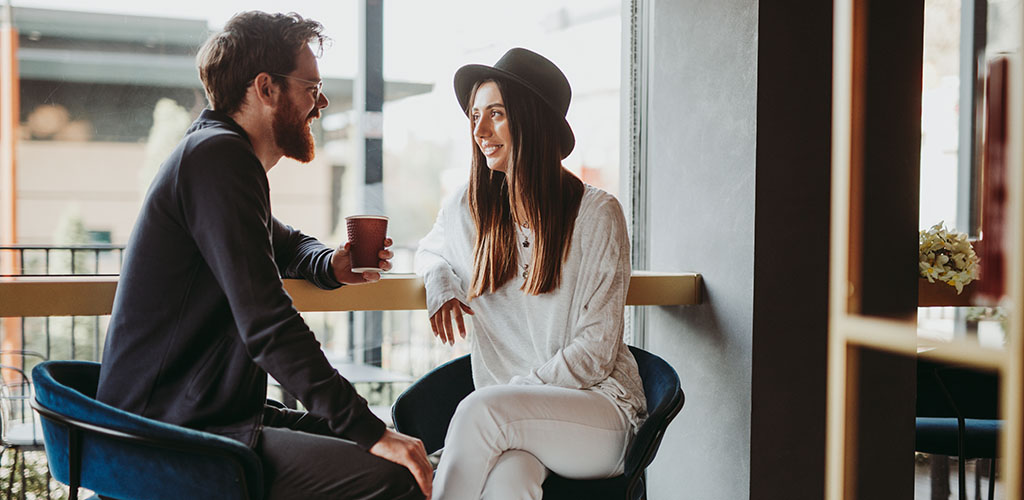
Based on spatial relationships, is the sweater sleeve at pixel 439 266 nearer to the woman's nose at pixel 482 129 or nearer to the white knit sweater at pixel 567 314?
the white knit sweater at pixel 567 314

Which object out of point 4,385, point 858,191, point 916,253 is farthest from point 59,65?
point 916,253

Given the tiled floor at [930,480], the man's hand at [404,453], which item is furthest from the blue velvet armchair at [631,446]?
the tiled floor at [930,480]

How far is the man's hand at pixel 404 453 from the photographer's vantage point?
1392 millimetres

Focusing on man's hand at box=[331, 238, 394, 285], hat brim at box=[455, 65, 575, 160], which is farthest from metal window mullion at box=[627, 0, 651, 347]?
man's hand at box=[331, 238, 394, 285]

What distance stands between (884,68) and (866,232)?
0.94ft

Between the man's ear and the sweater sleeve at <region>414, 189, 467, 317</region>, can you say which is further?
the sweater sleeve at <region>414, 189, 467, 317</region>

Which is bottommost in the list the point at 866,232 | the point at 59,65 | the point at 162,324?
the point at 162,324

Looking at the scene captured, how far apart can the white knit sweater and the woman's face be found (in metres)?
0.17

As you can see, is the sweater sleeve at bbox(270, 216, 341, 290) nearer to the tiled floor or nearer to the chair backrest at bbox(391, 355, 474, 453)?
the chair backrest at bbox(391, 355, 474, 453)

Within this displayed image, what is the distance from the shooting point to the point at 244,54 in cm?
154

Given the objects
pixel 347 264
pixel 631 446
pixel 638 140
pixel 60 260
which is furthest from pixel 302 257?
pixel 638 140

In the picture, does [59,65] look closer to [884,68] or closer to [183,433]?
[183,433]

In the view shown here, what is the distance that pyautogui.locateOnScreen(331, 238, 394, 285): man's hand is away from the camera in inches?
71.4

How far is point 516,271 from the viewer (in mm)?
2002
